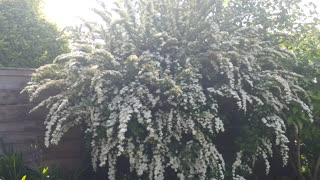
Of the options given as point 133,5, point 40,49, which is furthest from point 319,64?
point 40,49

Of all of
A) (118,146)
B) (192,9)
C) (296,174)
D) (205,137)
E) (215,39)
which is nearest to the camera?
(118,146)

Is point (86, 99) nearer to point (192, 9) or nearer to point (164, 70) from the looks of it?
point (164, 70)

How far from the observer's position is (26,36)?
4.32m

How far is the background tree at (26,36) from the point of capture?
13.6 feet

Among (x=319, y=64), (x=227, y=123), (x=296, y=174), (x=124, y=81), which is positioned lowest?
(x=296, y=174)

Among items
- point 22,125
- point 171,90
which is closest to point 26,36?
point 22,125

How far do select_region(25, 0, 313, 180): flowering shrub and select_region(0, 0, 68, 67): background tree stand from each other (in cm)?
52

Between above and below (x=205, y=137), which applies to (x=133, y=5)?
above

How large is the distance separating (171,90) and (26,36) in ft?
6.48

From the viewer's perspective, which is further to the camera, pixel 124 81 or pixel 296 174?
pixel 296 174

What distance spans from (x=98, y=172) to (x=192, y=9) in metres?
1.70

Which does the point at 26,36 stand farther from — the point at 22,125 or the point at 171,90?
the point at 171,90

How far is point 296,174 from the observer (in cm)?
416

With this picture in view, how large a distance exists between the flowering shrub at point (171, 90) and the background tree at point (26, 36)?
1.69 ft
